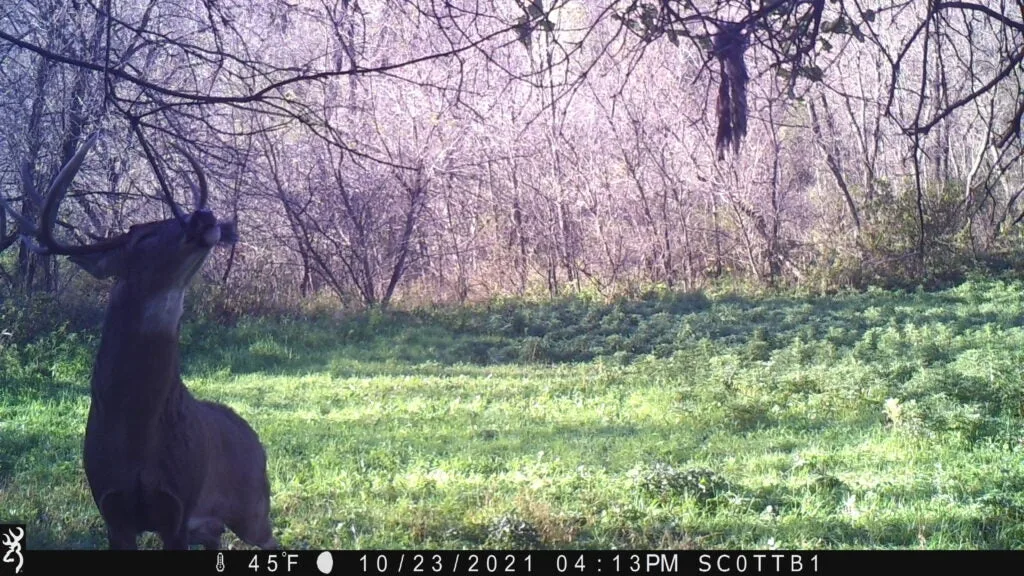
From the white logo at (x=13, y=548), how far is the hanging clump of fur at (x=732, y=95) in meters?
3.75

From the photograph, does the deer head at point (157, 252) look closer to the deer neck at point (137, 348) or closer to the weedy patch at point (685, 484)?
the deer neck at point (137, 348)

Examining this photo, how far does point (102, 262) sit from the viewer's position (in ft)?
11.7

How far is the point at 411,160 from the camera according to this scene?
17281 millimetres

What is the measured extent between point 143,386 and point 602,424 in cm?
554

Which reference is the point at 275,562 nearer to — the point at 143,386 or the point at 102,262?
the point at 143,386

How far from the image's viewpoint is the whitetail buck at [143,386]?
3463mm

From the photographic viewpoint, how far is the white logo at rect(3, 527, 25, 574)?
4.16 metres

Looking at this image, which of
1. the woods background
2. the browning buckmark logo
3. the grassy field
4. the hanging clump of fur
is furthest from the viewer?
the woods background

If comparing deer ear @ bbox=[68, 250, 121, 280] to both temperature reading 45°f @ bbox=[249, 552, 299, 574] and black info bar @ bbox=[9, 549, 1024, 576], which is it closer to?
black info bar @ bbox=[9, 549, 1024, 576]

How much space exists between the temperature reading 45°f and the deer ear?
4.63ft

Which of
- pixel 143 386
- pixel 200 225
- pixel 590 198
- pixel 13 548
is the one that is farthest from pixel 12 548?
pixel 590 198

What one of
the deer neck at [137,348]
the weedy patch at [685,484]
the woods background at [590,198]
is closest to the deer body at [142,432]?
the deer neck at [137,348]

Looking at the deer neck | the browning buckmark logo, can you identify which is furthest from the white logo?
the deer neck

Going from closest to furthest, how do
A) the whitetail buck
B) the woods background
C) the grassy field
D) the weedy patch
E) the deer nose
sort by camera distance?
1. the deer nose
2. the whitetail buck
3. the grassy field
4. the weedy patch
5. the woods background
